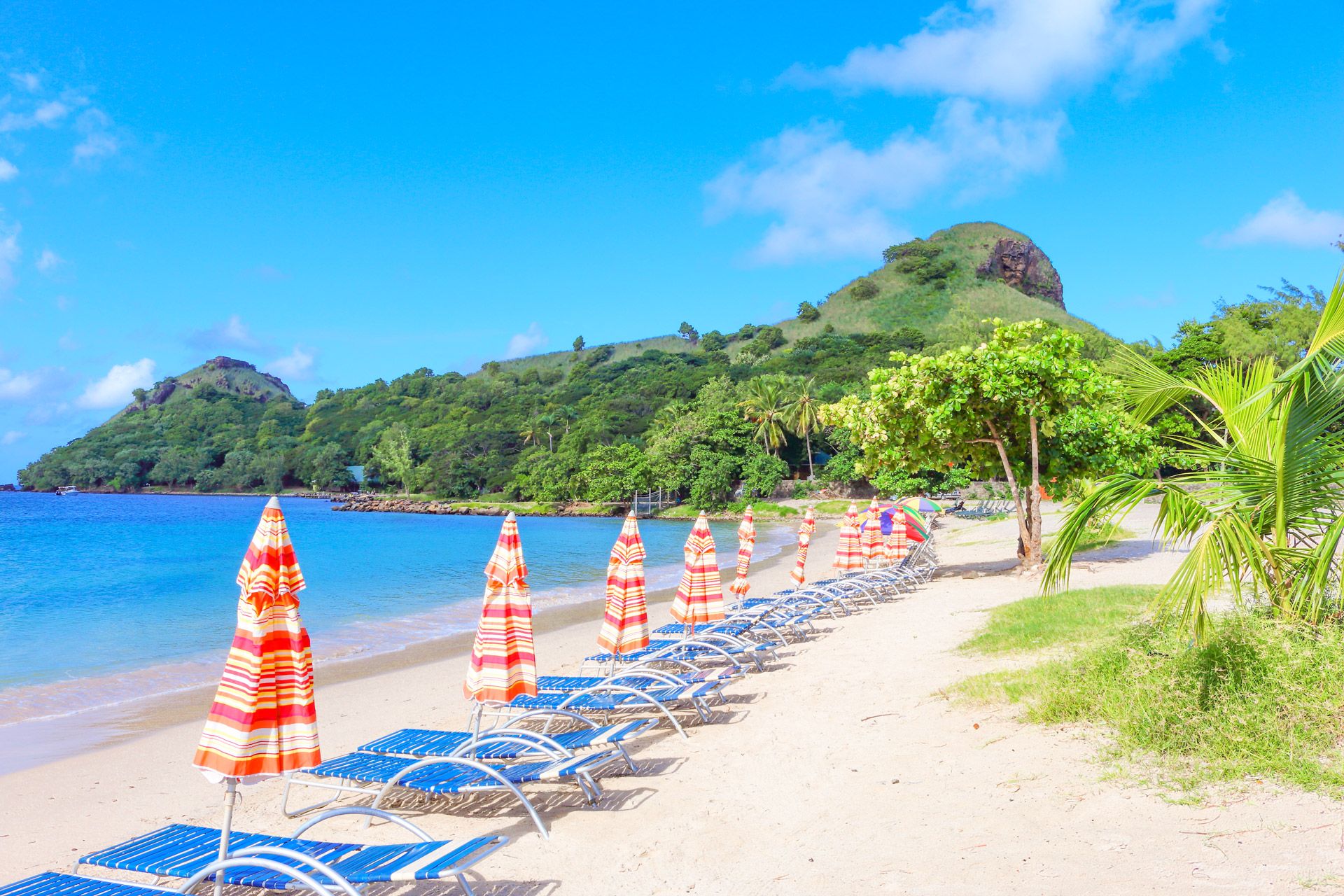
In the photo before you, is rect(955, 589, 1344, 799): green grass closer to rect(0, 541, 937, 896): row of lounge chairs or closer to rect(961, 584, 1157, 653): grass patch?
rect(961, 584, 1157, 653): grass patch

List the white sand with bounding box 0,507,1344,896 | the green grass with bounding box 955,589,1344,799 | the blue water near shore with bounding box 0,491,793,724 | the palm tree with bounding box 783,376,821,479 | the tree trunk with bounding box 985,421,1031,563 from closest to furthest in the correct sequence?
1. the white sand with bounding box 0,507,1344,896
2. the green grass with bounding box 955,589,1344,799
3. the blue water near shore with bounding box 0,491,793,724
4. the tree trunk with bounding box 985,421,1031,563
5. the palm tree with bounding box 783,376,821,479

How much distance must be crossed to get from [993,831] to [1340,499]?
9.34 ft

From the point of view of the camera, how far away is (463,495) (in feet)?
256

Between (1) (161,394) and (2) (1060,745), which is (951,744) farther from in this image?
(1) (161,394)

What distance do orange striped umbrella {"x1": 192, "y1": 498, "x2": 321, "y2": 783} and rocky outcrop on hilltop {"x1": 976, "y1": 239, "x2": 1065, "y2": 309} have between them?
5689 inches

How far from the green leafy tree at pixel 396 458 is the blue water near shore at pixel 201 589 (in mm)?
31735

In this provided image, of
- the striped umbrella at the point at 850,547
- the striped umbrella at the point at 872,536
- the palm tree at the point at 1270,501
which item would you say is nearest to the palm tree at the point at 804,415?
the striped umbrella at the point at 872,536

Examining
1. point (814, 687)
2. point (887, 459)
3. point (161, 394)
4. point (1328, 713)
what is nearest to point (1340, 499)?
point (1328, 713)

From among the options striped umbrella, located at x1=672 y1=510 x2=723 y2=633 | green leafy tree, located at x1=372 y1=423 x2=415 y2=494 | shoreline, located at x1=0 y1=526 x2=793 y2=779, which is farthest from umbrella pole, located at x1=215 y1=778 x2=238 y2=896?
green leafy tree, located at x1=372 y1=423 x2=415 y2=494

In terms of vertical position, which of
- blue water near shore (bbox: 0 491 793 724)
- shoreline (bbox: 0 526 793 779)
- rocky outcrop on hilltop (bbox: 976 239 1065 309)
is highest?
rocky outcrop on hilltop (bbox: 976 239 1065 309)

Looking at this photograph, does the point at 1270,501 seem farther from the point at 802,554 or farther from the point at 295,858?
the point at 802,554

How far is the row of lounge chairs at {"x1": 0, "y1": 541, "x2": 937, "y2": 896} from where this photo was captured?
3139mm

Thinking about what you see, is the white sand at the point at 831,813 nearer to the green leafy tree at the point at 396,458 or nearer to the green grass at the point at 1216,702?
the green grass at the point at 1216,702

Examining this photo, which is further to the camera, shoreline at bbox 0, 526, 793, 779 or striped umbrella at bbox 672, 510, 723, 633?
striped umbrella at bbox 672, 510, 723, 633
